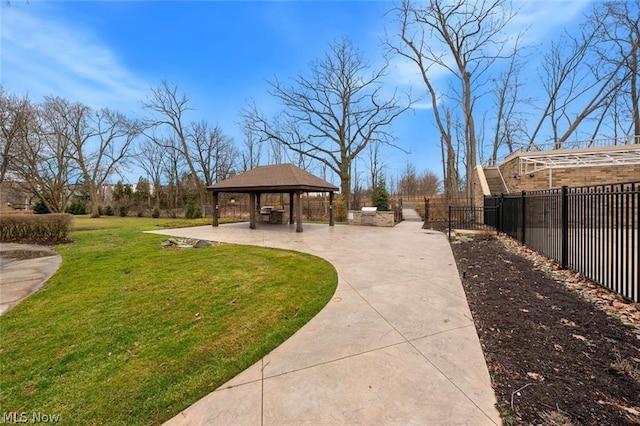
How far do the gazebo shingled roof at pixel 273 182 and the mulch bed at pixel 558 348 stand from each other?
327 inches

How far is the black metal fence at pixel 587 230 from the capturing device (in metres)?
3.80

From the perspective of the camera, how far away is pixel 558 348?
2703mm

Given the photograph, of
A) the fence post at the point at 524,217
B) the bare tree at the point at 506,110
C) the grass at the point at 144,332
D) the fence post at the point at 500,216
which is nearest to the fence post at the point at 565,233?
the fence post at the point at 524,217

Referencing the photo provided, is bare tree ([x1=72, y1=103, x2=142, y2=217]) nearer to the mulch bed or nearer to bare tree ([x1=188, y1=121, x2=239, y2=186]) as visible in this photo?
bare tree ([x1=188, y1=121, x2=239, y2=186])

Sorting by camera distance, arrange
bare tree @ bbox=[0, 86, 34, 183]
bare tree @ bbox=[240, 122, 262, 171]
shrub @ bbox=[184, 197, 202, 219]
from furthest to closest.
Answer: bare tree @ bbox=[240, 122, 262, 171] → shrub @ bbox=[184, 197, 202, 219] → bare tree @ bbox=[0, 86, 34, 183]

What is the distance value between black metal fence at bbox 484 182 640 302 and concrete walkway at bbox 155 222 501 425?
2.22m

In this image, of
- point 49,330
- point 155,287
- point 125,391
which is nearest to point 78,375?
point 125,391

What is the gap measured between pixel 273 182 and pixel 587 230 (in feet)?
33.8

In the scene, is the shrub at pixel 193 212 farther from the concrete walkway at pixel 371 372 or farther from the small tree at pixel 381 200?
the concrete walkway at pixel 371 372

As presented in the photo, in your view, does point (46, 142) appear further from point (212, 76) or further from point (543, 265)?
point (543, 265)

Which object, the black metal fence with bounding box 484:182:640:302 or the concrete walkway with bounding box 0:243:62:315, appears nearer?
the black metal fence with bounding box 484:182:640:302

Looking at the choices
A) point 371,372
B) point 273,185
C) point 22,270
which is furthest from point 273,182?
point 371,372

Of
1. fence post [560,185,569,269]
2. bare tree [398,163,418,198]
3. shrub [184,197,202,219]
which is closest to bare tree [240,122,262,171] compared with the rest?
shrub [184,197,202,219]

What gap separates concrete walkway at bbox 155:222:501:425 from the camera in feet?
6.43
